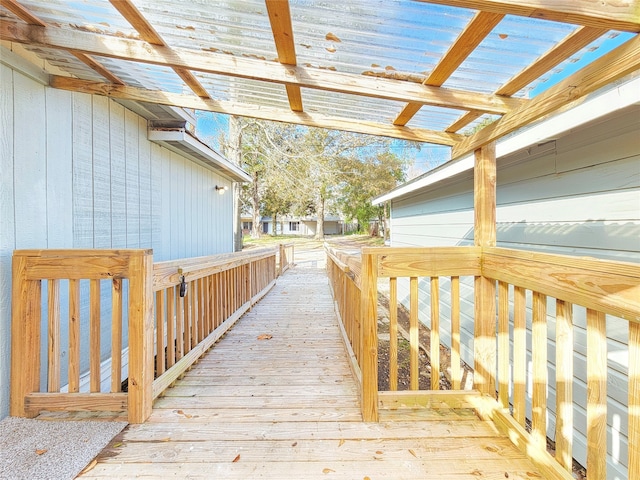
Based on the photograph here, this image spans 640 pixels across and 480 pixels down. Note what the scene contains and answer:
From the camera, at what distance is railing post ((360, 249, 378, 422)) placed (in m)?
1.95

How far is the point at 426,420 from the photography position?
6.42 ft

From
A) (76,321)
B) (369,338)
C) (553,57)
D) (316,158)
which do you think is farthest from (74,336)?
(316,158)

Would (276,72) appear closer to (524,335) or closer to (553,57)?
(553,57)

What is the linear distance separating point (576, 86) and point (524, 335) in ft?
4.45

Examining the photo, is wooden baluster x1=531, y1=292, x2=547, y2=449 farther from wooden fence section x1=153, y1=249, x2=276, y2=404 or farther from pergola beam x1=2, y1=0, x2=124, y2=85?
pergola beam x1=2, y1=0, x2=124, y2=85

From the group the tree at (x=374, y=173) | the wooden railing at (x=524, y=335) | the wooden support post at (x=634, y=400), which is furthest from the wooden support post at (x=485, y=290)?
the tree at (x=374, y=173)

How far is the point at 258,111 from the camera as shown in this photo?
9.57 feet

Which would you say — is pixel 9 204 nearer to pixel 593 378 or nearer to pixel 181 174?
pixel 181 174

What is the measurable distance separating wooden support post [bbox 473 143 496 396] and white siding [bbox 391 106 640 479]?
1016 millimetres

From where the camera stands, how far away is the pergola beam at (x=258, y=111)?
104 inches

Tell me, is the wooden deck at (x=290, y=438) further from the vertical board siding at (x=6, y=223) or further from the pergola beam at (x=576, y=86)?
the pergola beam at (x=576, y=86)

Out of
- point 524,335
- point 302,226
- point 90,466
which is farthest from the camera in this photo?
point 302,226

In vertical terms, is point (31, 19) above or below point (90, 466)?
above

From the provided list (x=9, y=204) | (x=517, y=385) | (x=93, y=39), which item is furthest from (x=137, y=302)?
(x=517, y=385)
